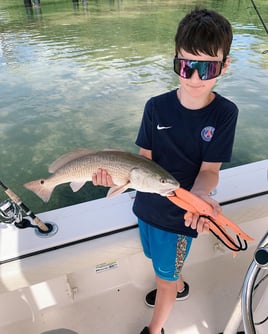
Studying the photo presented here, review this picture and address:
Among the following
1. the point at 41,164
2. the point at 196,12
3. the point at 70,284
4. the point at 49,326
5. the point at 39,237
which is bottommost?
the point at 41,164

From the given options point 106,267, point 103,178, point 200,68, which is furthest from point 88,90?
point 200,68

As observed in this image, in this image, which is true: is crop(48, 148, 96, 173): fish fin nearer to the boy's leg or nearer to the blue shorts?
the blue shorts

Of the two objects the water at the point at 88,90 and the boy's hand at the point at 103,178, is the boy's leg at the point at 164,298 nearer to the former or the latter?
the boy's hand at the point at 103,178

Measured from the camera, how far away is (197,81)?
133 centimetres

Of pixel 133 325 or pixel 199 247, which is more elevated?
pixel 199 247

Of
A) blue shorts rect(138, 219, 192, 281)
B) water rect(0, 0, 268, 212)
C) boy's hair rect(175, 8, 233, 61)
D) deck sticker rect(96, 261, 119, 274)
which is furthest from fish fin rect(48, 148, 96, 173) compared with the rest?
water rect(0, 0, 268, 212)

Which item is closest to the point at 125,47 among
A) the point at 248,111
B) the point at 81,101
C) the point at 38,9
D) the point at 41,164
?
the point at 81,101

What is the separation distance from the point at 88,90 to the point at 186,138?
600 cm

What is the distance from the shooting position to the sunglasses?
4.21 ft

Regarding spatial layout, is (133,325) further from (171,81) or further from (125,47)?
(125,47)

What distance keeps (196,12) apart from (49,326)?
1.98 m

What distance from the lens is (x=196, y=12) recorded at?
4.37ft

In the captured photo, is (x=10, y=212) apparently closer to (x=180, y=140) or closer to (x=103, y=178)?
(x=103, y=178)

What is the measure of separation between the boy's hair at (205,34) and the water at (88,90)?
2.79 m
